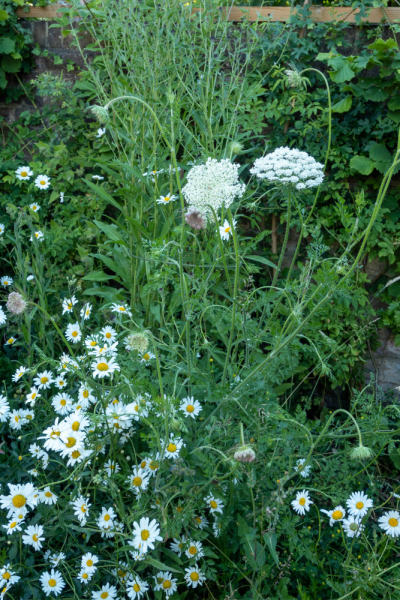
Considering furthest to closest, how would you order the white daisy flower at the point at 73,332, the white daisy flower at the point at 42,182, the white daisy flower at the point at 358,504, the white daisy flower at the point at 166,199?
the white daisy flower at the point at 42,182
the white daisy flower at the point at 166,199
the white daisy flower at the point at 73,332
the white daisy flower at the point at 358,504

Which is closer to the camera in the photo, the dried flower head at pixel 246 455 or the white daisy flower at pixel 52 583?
the dried flower head at pixel 246 455

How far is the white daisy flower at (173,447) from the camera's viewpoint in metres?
1.46

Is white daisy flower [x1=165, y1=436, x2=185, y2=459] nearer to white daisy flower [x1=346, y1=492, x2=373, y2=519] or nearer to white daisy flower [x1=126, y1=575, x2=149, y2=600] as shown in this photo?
white daisy flower [x1=126, y1=575, x2=149, y2=600]

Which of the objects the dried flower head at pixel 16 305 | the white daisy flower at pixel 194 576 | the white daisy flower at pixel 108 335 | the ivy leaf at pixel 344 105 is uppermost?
the ivy leaf at pixel 344 105

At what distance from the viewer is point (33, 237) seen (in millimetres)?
2236

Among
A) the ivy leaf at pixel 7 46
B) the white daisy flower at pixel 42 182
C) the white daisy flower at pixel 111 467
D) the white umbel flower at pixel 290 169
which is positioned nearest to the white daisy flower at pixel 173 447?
the white daisy flower at pixel 111 467

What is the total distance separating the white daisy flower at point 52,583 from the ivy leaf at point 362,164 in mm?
2384

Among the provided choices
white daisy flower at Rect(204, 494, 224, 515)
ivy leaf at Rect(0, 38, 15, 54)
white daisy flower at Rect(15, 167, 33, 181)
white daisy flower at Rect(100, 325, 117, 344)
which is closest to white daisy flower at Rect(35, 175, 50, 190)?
white daisy flower at Rect(15, 167, 33, 181)

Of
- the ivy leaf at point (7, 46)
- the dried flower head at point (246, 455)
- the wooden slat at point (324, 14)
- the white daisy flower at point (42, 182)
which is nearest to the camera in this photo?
the dried flower head at point (246, 455)

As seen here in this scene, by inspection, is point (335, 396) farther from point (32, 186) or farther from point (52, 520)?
point (32, 186)

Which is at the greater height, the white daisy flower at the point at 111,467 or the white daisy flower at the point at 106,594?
the white daisy flower at the point at 111,467

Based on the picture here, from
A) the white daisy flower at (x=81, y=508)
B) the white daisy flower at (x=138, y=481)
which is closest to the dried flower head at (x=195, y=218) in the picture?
the white daisy flower at (x=138, y=481)

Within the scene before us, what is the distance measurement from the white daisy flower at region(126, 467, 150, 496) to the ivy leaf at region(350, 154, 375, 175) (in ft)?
6.71

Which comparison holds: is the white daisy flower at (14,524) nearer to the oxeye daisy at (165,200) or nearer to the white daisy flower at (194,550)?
the white daisy flower at (194,550)
